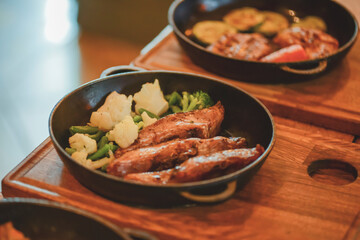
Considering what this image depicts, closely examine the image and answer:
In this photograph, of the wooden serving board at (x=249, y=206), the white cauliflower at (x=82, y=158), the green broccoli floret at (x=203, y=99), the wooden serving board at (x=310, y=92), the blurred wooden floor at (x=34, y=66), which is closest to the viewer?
the wooden serving board at (x=249, y=206)

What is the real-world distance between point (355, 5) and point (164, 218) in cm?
307

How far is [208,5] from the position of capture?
314 cm

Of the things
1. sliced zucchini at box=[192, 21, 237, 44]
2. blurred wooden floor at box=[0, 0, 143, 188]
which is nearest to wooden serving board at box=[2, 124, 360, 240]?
sliced zucchini at box=[192, 21, 237, 44]

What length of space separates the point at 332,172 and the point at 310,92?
2.19 ft

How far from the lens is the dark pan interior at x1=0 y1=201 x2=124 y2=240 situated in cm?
124

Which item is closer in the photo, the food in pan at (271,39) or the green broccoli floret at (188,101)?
the green broccoli floret at (188,101)

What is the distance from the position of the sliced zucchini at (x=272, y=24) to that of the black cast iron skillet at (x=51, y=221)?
2094 mm

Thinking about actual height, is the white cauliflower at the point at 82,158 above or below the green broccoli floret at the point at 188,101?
above

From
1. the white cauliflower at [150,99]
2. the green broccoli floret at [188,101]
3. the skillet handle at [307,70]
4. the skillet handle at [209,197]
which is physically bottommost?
the skillet handle at [307,70]

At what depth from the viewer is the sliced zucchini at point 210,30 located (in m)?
2.82

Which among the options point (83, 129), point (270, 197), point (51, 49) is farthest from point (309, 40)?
point (51, 49)

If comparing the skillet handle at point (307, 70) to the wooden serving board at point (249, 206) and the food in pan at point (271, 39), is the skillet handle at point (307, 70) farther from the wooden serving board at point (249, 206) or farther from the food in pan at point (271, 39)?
the wooden serving board at point (249, 206)

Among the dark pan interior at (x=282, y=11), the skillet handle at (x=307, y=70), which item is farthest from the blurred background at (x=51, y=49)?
the skillet handle at (x=307, y=70)

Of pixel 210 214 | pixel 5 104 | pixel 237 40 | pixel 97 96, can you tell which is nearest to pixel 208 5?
pixel 237 40
